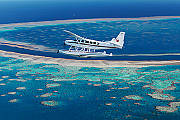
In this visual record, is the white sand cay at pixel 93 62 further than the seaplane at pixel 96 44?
No

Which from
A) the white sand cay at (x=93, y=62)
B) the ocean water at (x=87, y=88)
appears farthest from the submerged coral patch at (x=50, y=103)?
the white sand cay at (x=93, y=62)

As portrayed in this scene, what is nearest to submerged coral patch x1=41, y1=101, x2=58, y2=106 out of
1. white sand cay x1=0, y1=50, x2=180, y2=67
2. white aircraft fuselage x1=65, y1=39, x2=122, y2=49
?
A: white sand cay x1=0, y1=50, x2=180, y2=67

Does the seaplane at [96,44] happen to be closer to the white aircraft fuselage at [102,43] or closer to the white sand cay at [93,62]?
the white aircraft fuselage at [102,43]

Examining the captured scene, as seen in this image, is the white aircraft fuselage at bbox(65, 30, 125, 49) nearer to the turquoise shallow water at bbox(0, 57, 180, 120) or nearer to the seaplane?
the seaplane

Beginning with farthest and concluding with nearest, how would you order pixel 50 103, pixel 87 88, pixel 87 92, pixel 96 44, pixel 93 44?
1. pixel 93 44
2. pixel 96 44
3. pixel 87 88
4. pixel 87 92
5. pixel 50 103

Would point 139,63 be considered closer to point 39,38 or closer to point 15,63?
point 15,63

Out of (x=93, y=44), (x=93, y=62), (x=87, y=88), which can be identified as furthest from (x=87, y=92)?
(x=93, y=44)

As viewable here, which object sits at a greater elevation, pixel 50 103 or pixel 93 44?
pixel 93 44

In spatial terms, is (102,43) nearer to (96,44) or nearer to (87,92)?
(96,44)
